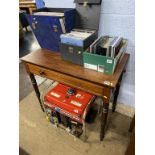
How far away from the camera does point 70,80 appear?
3.31ft

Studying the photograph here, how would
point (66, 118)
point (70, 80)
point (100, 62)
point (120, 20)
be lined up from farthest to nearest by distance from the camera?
point (66, 118)
point (120, 20)
point (70, 80)
point (100, 62)

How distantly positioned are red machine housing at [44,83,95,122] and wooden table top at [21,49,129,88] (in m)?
0.29

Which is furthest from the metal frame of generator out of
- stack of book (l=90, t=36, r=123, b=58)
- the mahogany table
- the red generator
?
stack of book (l=90, t=36, r=123, b=58)

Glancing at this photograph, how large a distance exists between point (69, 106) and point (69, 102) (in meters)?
0.04

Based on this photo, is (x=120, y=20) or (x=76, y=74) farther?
(x=120, y=20)

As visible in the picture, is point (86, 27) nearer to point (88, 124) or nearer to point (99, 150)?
point (88, 124)

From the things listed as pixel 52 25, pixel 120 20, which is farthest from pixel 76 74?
pixel 120 20

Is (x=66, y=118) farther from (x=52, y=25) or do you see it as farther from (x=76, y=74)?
(x=52, y=25)

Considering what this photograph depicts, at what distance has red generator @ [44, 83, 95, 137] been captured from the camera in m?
1.11

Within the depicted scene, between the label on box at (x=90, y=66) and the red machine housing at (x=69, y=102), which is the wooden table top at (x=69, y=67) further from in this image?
the red machine housing at (x=69, y=102)

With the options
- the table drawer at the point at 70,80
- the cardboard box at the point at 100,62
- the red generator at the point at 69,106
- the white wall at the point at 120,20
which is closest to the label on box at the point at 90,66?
the cardboard box at the point at 100,62

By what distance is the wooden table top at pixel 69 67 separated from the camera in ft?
2.96

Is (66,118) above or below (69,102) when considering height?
below
